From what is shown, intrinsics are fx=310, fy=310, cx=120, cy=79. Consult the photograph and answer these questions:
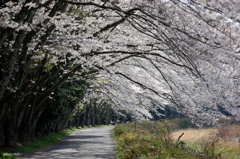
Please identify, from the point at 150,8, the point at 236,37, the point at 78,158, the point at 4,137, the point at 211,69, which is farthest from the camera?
the point at 4,137

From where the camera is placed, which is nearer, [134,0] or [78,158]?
[134,0]

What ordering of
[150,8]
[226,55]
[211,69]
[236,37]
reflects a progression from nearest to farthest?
[236,37], [226,55], [150,8], [211,69]

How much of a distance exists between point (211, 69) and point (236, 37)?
1698mm

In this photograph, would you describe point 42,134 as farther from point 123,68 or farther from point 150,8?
point 150,8

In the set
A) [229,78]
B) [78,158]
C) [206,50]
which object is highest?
[206,50]

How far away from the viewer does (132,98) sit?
53.2ft

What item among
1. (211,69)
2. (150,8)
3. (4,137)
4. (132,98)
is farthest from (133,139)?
(150,8)

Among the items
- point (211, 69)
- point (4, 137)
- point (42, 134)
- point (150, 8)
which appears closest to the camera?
point (150, 8)

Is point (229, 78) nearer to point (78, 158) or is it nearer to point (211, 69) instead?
point (211, 69)

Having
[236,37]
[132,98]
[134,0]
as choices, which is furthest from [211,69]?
[132,98]

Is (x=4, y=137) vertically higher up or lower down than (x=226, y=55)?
lower down

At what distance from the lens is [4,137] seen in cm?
1330

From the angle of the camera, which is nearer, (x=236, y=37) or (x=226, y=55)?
(x=236, y=37)

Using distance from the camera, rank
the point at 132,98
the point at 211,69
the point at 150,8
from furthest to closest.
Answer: the point at 132,98 < the point at 211,69 < the point at 150,8
